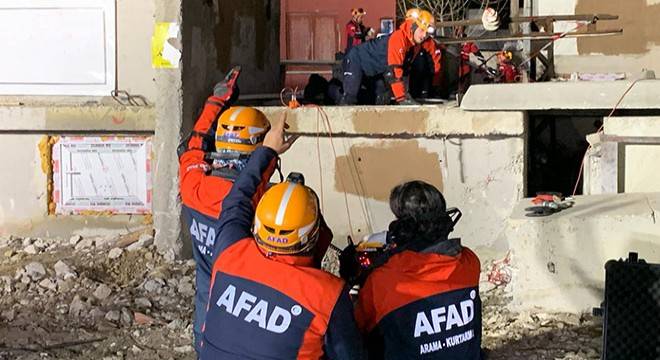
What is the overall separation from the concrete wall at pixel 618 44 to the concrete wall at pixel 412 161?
478 cm

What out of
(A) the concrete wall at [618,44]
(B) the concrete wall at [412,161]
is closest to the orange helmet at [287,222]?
(B) the concrete wall at [412,161]

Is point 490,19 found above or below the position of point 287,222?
above

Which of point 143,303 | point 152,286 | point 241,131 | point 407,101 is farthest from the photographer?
point 407,101

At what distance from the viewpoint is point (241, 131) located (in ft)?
13.3

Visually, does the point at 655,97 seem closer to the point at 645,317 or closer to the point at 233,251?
the point at 645,317

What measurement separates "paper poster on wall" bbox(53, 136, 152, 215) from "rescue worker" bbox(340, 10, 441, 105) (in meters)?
2.58

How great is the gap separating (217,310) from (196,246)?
124 centimetres

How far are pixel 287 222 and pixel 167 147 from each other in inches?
206

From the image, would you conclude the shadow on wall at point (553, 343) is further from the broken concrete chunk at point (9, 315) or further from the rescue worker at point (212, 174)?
the broken concrete chunk at point (9, 315)

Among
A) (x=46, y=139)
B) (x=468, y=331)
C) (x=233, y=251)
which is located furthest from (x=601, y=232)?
(x=46, y=139)

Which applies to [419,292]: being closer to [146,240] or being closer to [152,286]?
[152,286]

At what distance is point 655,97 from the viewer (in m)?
6.67

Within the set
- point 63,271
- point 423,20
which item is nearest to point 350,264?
point 63,271

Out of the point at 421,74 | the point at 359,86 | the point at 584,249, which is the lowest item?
the point at 584,249
